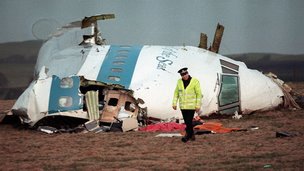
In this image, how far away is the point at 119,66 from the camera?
22.3m

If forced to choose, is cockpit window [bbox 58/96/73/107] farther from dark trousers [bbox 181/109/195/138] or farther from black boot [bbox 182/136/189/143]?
black boot [bbox 182/136/189/143]

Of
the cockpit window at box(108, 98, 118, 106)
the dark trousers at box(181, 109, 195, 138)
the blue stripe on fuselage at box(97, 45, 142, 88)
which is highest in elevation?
the blue stripe on fuselage at box(97, 45, 142, 88)

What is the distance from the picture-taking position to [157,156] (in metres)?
14.8

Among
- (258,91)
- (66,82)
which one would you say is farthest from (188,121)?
(258,91)

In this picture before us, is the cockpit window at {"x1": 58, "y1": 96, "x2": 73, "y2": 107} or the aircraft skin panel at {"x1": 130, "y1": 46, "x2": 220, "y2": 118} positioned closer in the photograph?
the cockpit window at {"x1": 58, "y1": 96, "x2": 73, "y2": 107}

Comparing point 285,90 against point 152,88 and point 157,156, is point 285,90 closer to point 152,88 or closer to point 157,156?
point 152,88

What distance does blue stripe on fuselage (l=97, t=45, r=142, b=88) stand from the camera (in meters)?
21.7

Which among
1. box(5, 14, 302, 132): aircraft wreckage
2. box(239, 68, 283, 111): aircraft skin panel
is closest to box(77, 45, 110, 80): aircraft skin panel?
box(5, 14, 302, 132): aircraft wreckage

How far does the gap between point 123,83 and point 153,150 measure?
6.02m

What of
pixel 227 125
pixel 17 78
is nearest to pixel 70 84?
pixel 227 125

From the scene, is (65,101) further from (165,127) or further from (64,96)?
(165,127)

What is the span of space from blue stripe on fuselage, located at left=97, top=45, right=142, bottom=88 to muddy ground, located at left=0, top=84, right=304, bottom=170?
2.27 metres

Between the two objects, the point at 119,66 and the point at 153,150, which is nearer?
the point at 153,150

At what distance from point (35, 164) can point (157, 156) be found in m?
2.42
